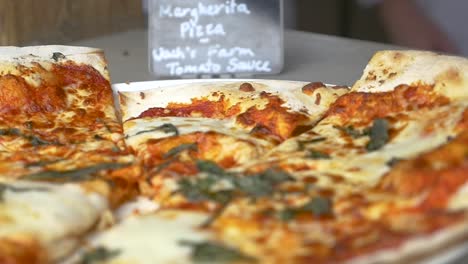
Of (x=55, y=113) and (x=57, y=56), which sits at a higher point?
(x=57, y=56)

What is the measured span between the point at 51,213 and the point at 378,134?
0.92 meters

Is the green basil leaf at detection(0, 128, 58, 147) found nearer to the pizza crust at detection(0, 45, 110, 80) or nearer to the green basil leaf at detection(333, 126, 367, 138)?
the pizza crust at detection(0, 45, 110, 80)

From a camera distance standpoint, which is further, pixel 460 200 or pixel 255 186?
pixel 255 186

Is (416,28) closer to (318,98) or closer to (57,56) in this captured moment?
(318,98)

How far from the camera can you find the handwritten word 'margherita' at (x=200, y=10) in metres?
3.81

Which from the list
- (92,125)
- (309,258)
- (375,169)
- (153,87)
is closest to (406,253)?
(309,258)

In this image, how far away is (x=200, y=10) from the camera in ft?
12.6

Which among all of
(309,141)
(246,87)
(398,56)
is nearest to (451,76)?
(398,56)

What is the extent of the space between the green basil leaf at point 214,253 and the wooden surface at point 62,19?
3.71 metres

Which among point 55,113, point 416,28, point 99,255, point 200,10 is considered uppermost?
point 200,10

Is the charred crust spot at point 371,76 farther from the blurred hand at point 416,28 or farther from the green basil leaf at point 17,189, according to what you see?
the blurred hand at point 416,28

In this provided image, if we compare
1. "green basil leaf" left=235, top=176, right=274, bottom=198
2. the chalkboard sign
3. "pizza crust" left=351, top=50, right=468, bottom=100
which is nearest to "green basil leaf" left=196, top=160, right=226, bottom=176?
"green basil leaf" left=235, top=176, right=274, bottom=198

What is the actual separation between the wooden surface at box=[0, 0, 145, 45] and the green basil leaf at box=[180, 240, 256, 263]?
371cm

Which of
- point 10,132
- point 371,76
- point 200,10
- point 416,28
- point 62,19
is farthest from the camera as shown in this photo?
point 62,19
